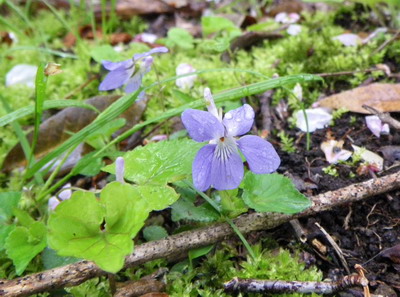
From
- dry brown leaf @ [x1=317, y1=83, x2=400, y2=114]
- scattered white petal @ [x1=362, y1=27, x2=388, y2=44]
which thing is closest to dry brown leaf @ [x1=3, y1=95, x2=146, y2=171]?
dry brown leaf @ [x1=317, y1=83, x2=400, y2=114]

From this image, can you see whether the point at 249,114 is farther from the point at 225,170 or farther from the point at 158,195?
the point at 158,195

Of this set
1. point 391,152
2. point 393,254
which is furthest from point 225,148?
point 391,152

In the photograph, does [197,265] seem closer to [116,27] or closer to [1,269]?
[1,269]

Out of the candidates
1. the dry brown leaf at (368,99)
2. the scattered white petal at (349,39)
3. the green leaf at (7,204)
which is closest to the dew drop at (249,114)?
the green leaf at (7,204)

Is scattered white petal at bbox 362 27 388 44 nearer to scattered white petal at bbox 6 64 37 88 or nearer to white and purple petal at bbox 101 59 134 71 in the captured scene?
white and purple petal at bbox 101 59 134 71

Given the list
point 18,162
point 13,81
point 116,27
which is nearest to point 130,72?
point 18,162

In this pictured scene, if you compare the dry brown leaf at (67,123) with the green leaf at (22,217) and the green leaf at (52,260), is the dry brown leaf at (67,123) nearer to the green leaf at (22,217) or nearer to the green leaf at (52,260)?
the green leaf at (22,217)
